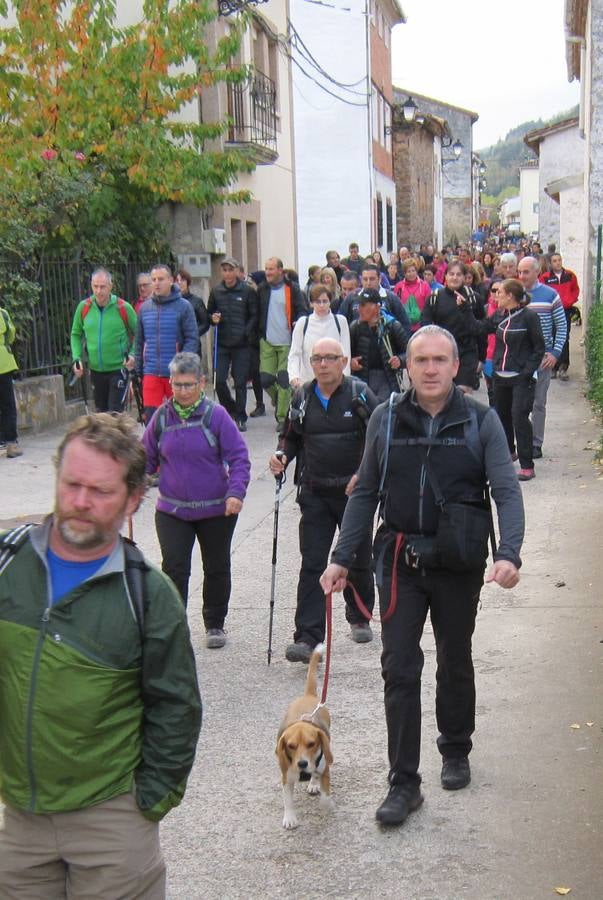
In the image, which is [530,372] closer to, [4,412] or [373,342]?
[373,342]

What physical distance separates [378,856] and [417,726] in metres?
0.53

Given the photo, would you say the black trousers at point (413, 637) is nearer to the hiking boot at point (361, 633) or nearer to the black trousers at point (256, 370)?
the hiking boot at point (361, 633)

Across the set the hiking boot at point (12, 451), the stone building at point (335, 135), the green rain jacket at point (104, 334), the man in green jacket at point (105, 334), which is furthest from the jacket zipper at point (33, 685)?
the stone building at point (335, 135)

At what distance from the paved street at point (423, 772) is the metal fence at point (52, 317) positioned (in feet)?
22.9

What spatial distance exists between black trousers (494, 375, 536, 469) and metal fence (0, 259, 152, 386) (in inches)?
236

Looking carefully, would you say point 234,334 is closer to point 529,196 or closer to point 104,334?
point 104,334

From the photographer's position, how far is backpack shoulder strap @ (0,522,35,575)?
2.76 meters

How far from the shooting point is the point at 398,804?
446 cm

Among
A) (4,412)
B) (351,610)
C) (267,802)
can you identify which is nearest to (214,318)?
(4,412)

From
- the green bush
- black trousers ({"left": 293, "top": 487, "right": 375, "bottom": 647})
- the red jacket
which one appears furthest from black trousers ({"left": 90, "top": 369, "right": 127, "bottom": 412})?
the red jacket

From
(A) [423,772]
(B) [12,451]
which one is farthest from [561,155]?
(A) [423,772]

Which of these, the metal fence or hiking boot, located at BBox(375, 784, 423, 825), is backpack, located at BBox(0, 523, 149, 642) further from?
the metal fence

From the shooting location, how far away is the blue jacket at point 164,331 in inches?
425

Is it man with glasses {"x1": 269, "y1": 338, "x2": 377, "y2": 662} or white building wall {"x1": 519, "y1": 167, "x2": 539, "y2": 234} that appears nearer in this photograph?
man with glasses {"x1": 269, "y1": 338, "x2": 377, "y2": 662}
